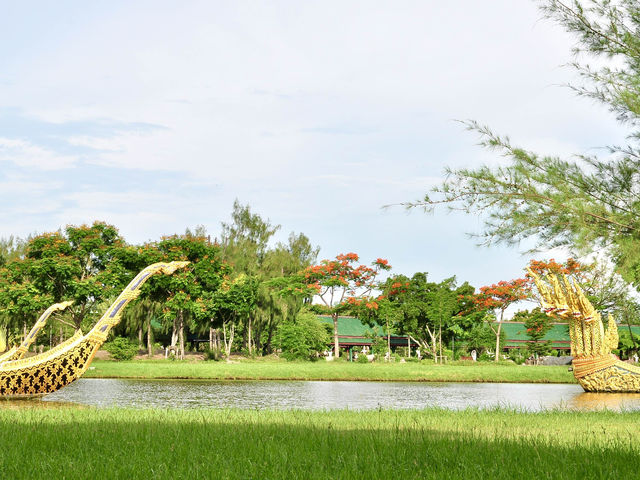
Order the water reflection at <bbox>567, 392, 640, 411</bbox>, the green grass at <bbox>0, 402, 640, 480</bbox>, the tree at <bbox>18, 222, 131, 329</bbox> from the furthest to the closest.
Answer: the tree at <bbox>18, 222, 131, 329</bbox>
the water reflection at <bbox>567, 392, 640, 411</bbox>
the green grass at <bbox>0, 402, 640, 480</bbox>

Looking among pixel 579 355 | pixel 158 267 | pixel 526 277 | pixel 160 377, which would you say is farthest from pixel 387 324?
pixel 158 267

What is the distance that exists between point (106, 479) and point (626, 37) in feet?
26.8

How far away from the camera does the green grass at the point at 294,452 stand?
4.45 metres

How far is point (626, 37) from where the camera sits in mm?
8344

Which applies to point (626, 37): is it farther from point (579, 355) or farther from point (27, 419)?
point (579, 355)

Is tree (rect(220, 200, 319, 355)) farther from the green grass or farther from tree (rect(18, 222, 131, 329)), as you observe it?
the green grass

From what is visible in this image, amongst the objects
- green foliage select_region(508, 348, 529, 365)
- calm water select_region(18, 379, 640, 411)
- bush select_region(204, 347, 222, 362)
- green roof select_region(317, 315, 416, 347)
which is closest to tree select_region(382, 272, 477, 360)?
green roof select_region(317, 315, 416, 347)

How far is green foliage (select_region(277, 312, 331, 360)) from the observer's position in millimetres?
38594

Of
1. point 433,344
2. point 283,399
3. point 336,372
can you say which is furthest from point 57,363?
point 433,344

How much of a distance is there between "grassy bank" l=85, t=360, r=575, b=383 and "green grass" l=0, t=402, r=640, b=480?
2165 cm

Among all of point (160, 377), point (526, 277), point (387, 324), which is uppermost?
point (526, 277)

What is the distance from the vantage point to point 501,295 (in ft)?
131

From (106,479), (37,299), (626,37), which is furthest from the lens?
(37,299)

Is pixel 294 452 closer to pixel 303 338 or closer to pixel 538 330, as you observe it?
pixel 303 338
